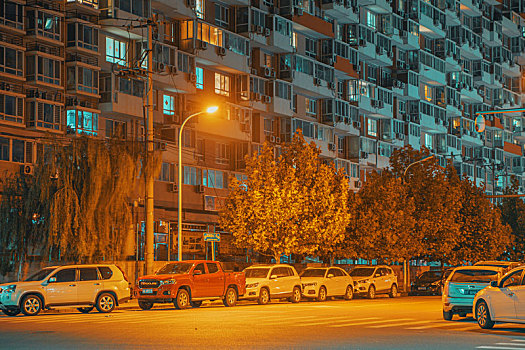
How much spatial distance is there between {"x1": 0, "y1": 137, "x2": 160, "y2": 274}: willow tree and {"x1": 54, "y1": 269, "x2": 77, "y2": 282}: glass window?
719 cm

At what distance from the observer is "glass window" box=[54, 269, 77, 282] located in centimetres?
2873

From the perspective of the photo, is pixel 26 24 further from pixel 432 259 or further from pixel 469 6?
pixel 469 6

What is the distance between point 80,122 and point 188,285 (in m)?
18.8

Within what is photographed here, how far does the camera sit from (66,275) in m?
28.9

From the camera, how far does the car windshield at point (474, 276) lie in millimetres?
25781

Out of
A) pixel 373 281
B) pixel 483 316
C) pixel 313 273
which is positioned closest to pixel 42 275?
pixel 483 316

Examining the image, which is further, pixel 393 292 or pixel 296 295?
pixel 393 292

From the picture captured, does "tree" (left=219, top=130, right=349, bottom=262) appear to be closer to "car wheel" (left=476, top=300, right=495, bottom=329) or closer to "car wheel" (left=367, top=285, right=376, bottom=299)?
"car wheel" (left=367, top=285, right=376, bottom=299)

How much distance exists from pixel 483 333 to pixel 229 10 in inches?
1709

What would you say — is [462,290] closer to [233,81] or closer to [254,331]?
[254,331]

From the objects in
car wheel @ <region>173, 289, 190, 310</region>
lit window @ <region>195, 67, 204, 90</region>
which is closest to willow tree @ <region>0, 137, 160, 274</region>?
car wheel @ <region>173, 289, 190, 310</region>

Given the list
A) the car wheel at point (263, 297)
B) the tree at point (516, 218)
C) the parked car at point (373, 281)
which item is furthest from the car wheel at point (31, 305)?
the tree at point (516, 218)

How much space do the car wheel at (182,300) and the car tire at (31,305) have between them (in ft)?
16.1

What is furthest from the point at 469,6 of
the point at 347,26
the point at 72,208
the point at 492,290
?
the point at 492,290
